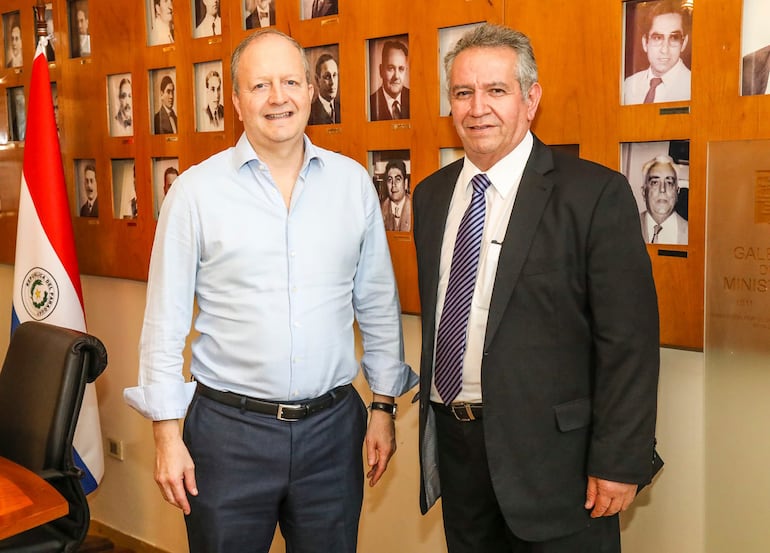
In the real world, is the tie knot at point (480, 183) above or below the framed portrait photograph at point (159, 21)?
below

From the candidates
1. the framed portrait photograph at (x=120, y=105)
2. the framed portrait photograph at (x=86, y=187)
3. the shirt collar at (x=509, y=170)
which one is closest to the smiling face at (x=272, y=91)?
the shirt collar at (x=509, y=170)

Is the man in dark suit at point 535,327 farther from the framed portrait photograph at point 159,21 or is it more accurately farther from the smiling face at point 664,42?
the framed portrait photograph at point 159,21

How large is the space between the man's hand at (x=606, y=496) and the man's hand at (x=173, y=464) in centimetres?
87

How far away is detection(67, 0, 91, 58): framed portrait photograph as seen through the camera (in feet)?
10.9

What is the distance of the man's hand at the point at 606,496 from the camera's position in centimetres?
165

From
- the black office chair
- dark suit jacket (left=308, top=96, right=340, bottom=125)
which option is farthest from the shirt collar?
the black office chair

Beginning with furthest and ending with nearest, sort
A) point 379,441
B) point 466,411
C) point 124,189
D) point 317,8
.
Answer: point 124,189 < point 317,8 < point 379,441 < point 466,411

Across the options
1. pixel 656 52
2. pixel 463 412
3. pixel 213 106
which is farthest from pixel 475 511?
pixel 213 106

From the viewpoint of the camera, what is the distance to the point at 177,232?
185 cm

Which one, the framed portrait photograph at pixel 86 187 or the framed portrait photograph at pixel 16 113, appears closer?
the framed portrait photograph at pixel 86 187

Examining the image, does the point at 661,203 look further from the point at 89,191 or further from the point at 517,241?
the point at 89,191

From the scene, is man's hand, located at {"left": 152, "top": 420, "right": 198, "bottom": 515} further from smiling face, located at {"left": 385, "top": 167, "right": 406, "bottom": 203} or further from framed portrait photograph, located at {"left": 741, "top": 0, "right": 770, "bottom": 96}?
framed portrait photograph, located at {"left": 741, "top": 0, "right": 770, "bottom": 96}

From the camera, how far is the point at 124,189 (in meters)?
3.26

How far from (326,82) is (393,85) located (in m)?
0.26
